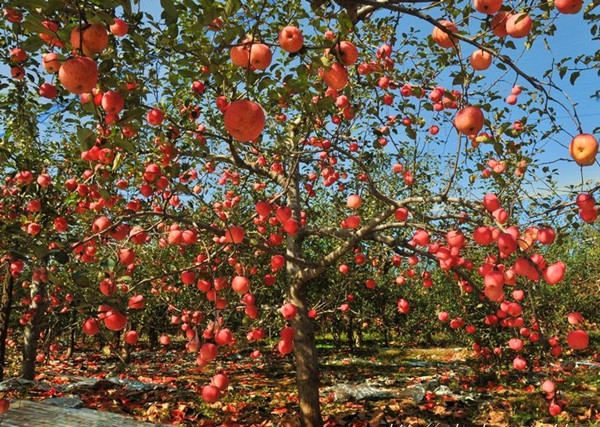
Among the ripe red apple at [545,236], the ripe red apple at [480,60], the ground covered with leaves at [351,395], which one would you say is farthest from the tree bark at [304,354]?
the ripe red apple at [545,236]

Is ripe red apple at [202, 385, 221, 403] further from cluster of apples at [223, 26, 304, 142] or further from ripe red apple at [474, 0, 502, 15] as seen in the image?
ripe red apple at [474, 0, 502, 15]

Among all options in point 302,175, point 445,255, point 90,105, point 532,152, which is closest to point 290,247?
point 302,175

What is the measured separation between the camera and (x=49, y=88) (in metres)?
3.09

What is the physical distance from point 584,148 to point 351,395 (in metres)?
6.54

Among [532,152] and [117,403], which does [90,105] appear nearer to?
[532,152]

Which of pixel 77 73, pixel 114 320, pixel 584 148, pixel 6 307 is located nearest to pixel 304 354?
pixel 114 320

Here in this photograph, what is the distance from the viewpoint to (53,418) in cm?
372

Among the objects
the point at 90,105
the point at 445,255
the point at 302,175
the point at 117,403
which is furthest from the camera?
the point at 302,175

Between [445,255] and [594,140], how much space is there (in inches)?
80.7

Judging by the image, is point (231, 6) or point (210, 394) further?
point (210, 394)

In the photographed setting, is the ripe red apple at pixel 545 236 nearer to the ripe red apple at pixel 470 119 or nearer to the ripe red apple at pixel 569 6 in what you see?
the ripe red apple at pixel 470 119

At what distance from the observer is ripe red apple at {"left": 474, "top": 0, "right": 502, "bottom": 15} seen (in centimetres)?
211

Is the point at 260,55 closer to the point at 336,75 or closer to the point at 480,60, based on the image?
the point at 336,75

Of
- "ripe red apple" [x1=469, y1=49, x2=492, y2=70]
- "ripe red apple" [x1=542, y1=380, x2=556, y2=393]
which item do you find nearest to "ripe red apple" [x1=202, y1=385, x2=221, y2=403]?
"ripe red apple" [x1=542, y1=380, x2=556, y2=393]
